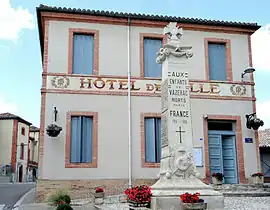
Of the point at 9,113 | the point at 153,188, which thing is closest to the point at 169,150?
the point at 153,188

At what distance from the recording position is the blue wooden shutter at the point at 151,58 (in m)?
16.5

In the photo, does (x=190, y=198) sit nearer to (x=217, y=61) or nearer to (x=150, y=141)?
(x=150, y=141)

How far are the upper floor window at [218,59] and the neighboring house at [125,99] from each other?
0.15ft

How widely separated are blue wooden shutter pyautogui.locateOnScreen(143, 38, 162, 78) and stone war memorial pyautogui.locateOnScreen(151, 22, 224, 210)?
5.97m

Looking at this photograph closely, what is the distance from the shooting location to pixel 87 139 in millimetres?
15359

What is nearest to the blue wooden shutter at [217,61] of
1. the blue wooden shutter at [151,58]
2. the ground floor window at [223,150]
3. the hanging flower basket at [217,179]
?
the ground floor window at [223,150]

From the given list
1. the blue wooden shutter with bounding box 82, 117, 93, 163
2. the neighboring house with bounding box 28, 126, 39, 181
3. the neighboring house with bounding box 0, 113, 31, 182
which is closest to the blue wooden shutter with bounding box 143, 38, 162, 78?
the blue wooden shutter with bounding box 82, 117, 93, 163

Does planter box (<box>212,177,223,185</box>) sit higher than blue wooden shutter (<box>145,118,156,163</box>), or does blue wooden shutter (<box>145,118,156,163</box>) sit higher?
blue wooden shutter (<box>145,118,156,163</box>)

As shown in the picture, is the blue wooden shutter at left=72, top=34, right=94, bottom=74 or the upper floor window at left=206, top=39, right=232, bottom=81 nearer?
the blue wooden shutter at left=72, top=34, right=94, bottom=74

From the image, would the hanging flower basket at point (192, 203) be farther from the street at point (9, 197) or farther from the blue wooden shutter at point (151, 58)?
the blue wooden shutter at point (151, 58)

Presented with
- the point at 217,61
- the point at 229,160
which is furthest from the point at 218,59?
the point at 229,160

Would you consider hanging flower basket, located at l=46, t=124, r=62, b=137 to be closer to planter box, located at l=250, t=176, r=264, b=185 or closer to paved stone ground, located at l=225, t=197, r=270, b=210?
paved stone ground, located at l=225, t=197, r=270, b=210

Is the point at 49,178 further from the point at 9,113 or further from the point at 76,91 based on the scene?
the point at 9,113

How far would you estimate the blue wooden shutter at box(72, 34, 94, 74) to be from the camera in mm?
15969
